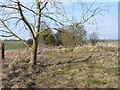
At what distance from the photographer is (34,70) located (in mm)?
9430

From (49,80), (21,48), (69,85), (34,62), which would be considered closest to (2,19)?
(34,62)

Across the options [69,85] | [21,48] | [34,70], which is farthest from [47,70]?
[21,48]

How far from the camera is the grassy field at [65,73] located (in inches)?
318

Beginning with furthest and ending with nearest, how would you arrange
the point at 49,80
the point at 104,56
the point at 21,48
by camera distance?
the point at 21,48
the point at 104,56
the point at 49,80

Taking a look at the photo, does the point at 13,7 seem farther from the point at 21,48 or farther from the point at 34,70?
the point at 21,48

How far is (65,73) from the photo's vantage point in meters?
9.16

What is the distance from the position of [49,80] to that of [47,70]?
1065 millimetres

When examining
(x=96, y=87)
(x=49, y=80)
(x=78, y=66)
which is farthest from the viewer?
(x=78, y=66)

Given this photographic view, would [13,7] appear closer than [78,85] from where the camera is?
No

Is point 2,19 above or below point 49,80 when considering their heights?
above

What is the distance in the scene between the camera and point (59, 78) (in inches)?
339

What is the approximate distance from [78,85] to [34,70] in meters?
2.00

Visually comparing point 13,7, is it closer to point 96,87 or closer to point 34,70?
point 34,70

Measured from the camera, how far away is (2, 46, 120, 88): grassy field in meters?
8.08
